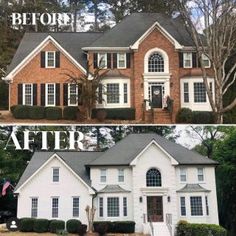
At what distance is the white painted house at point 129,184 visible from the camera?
22.1m

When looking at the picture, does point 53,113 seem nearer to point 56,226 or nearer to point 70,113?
point 70,113

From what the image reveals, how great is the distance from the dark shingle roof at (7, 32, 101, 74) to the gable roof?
32.3 ft

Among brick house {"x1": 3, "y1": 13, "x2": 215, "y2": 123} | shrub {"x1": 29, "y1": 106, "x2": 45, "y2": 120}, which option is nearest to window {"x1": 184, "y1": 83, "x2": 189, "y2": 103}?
brick house {"x1": 3, "y1": 13, "x2": 215, "y2": 123}

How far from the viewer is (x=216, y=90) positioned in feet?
98.1

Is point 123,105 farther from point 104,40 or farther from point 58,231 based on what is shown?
point 58,231

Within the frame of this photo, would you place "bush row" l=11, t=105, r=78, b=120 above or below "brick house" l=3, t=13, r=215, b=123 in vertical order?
below

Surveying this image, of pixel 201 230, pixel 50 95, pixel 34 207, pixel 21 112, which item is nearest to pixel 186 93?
pixel 50 95

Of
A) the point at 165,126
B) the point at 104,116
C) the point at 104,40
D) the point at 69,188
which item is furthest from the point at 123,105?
the point at 69,188

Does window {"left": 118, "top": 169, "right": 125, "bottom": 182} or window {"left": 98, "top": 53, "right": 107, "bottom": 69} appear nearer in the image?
window {"left": 118, "top": 169, "right": 125, "bottom": 182}

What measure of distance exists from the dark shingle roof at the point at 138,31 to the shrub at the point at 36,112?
5.45 m

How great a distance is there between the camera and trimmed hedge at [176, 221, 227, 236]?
21594mm

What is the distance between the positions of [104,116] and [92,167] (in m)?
6.54

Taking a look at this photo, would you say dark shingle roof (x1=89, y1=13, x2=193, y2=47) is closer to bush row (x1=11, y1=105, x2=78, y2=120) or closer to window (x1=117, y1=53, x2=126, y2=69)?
window (x1=117, y1=53, x2=126, y2=69)

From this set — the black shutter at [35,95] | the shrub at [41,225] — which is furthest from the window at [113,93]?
the shrub at [41,225]
